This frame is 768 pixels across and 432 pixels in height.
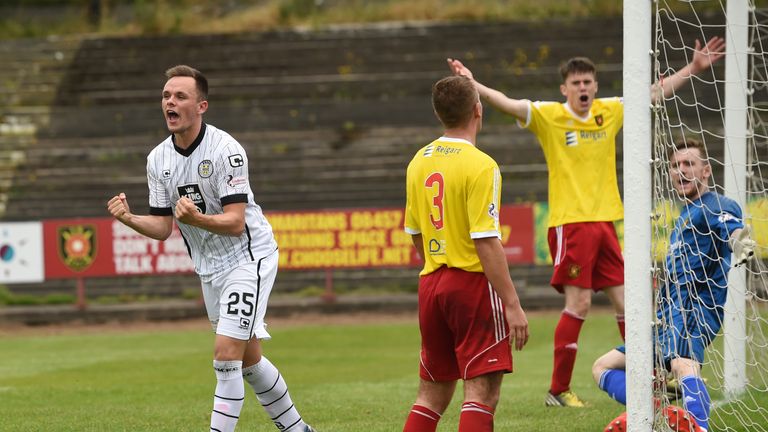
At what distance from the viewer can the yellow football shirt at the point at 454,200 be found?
16.9 ft

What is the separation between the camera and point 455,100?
17.5 ft

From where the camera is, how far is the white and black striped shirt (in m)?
6.21

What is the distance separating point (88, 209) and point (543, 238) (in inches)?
412

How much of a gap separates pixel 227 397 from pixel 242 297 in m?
0.58

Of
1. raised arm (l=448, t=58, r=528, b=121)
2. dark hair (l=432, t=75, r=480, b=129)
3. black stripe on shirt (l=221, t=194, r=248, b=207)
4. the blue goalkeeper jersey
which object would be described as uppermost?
raised arm (l=448, t=58, r=528, b=121)

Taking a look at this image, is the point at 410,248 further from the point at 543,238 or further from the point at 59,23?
the point at 59,23

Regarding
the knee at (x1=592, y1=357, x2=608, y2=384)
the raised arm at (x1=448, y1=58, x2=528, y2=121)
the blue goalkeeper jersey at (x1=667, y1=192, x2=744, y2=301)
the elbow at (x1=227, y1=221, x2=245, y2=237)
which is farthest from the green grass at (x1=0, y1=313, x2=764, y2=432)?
the raised arm at (x1=448, y1=58, x2=528, y2=121)

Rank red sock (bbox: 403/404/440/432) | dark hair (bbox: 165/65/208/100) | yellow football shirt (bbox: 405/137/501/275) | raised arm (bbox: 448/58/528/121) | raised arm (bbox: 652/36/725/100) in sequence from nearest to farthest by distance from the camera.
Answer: yellow football shirt (bbox: 405/137/501/275)
red sock (bbox: 403/404/440/432)
dark hair (bbox: 165/65/208/100)
raised arm (bbox: 652/36/725/100)
raised arm (bbox: 448/58/528/121)

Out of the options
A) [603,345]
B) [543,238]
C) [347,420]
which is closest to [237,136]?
[543,238]

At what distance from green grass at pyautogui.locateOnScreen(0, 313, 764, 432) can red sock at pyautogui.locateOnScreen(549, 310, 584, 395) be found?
237mm

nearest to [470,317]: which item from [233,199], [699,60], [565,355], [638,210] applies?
A: [638,210]

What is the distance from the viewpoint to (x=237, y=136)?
24.8 metres

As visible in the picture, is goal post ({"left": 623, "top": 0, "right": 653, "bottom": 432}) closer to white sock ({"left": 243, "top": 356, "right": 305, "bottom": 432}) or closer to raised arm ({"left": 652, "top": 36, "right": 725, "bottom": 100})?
raised arm ({"left": 652, "top": 36, "right": 725, "bottom": 100})

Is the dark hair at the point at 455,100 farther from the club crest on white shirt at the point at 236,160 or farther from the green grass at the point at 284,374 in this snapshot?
the green grass at the point at 284,374
